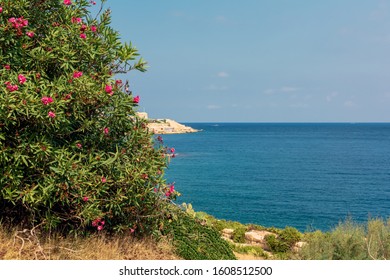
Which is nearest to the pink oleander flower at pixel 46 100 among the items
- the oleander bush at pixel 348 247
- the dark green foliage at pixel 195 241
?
the dark green foliage at pixel 195 241

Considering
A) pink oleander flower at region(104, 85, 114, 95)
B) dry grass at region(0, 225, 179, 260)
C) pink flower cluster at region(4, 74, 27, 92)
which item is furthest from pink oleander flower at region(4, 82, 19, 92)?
dry grass at region(0, 225, 179, 260)

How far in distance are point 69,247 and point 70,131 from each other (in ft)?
7.34

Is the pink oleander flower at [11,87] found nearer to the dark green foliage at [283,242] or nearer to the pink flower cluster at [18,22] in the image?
the pink flower cluster at [18,22]

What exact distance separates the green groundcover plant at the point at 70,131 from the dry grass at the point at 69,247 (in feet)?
0.88

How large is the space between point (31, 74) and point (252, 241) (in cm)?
1433

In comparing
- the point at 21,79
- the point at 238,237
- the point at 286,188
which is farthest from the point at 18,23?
the point at 286,188

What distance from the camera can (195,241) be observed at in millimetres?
10453

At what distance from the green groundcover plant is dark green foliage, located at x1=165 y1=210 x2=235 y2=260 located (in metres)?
1.16

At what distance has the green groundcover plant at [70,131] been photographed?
6797 mm

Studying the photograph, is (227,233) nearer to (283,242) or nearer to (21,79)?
(283,242)

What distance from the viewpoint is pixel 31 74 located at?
7.20 meters

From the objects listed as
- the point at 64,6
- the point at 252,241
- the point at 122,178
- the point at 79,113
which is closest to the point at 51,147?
the point at 79,113

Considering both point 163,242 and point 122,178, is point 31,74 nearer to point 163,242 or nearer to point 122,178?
point 122,178
